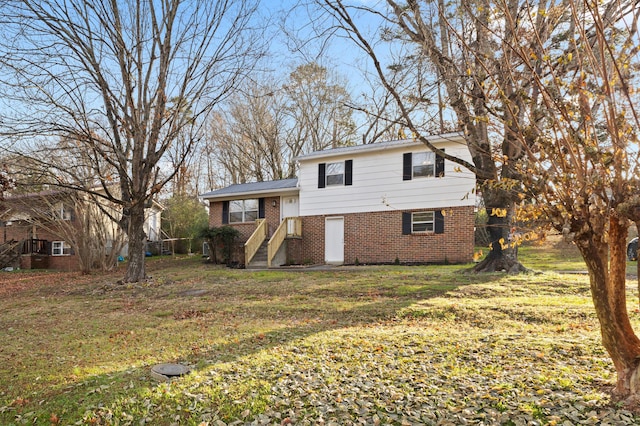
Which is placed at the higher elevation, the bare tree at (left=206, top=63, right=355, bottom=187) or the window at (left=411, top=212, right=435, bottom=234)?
the bare tree at (left=206, top=63, right=355, bottom=187)

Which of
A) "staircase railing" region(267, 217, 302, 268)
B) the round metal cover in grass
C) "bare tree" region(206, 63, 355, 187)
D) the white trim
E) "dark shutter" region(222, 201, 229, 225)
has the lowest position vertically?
the round metal cover in grass

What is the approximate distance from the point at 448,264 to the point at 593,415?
12.2 meters

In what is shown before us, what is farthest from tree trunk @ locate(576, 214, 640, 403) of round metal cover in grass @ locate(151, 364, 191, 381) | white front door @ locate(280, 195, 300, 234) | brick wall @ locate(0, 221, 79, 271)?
brick wall @ locate(0, 221, 79, 271)

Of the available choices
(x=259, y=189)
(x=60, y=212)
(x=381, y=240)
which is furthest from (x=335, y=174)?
(x=60, y=212)

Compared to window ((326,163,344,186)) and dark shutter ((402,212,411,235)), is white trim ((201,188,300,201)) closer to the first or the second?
window ((326,163,344,186))

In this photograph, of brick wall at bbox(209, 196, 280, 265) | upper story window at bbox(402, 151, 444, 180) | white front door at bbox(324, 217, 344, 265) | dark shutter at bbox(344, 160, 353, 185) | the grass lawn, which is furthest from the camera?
brick wall at bbox(209, 196, 280, 265)

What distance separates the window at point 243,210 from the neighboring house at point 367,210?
56mm

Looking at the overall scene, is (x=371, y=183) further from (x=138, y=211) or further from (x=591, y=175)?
(x=591, y=175)

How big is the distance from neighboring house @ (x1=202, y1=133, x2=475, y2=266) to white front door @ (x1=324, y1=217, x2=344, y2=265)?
0.04 meters

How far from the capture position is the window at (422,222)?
16125 millimetres

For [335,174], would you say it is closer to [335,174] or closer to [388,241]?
[335,174]

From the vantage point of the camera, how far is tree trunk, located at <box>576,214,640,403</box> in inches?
131

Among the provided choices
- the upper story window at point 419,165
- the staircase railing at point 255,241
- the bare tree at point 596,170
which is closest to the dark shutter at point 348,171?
the upper story window at point 419,165

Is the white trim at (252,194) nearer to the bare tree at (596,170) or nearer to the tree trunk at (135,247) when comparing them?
the tree trunk at (135,247)
